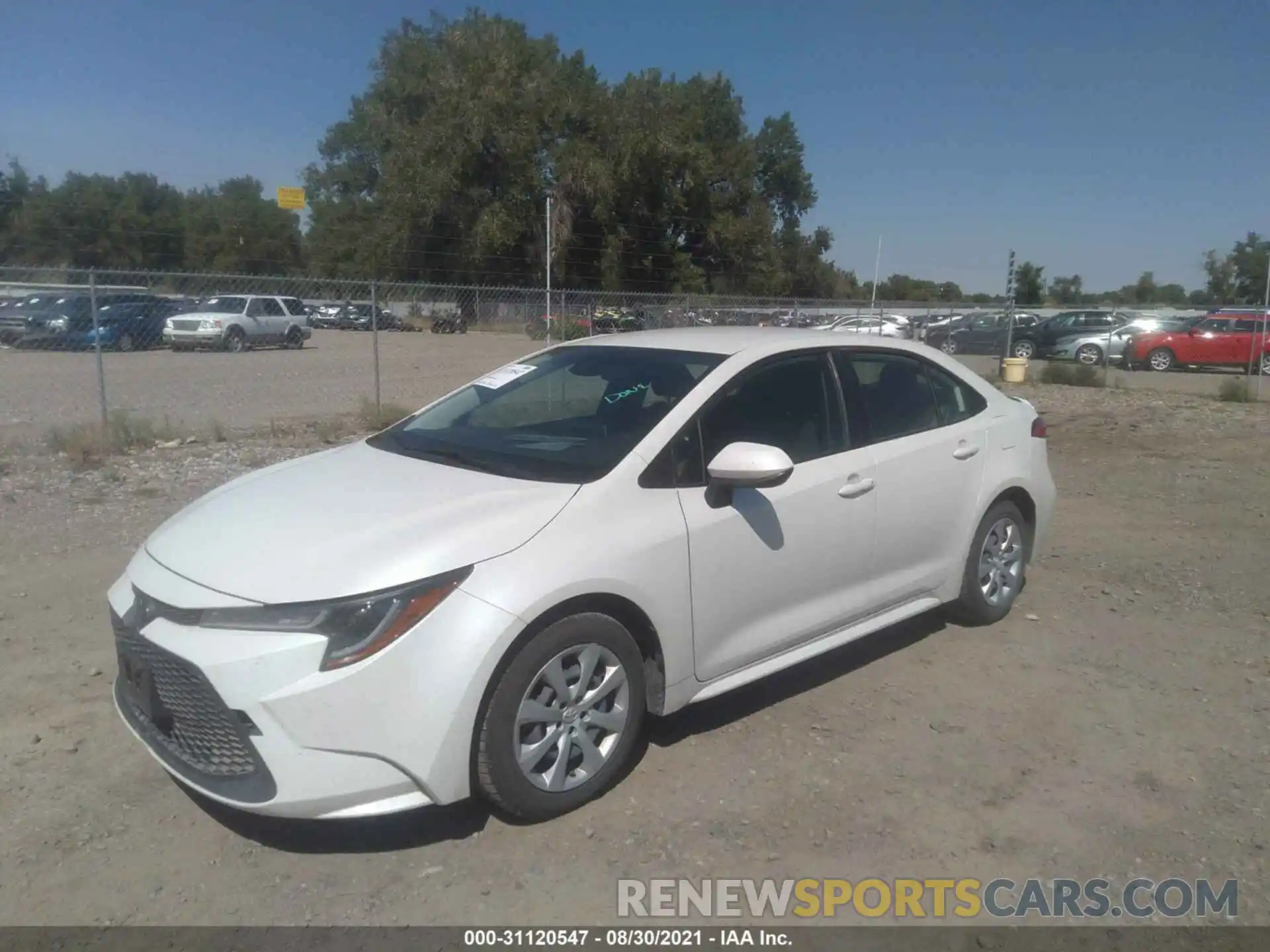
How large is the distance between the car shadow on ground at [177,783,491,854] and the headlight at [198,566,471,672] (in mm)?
687

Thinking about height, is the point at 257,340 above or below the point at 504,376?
below

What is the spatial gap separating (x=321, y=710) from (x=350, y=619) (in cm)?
28

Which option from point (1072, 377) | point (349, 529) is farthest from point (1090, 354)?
point (349, 529)

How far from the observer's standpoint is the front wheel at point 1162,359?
25562 mm

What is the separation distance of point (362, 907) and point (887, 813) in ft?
5.92

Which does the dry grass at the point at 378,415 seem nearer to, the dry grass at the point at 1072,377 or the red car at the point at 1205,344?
the dry grass at the point at 1072,377

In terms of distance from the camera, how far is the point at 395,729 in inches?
118

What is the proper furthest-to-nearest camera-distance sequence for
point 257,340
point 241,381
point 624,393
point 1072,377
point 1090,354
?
point 1090,354, point 257,340, point 1072,377, point 241,381, point 624,393

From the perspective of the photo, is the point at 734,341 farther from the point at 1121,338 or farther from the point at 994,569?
the point at 1121,338

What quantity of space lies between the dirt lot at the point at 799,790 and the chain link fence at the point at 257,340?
7.05 meters

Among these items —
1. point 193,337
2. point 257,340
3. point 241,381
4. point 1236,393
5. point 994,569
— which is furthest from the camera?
point 257,340

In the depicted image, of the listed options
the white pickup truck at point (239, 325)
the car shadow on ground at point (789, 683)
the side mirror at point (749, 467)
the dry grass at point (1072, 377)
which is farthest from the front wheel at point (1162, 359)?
the side mirror at point (749, 467)

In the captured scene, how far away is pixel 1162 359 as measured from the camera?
25.7 meters

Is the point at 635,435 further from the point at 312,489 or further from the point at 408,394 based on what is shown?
the point at 408,394
